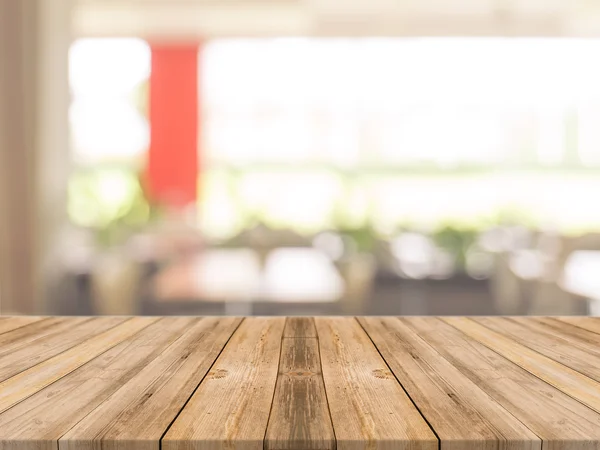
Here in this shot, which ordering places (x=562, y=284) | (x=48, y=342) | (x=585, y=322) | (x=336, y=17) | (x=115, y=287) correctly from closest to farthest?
(x=48, y=342) → (x=585, y=322) → (x=115, y=287) → (x=562, y=284) → (x=336, y=17)

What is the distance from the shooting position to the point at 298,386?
3.32 ft

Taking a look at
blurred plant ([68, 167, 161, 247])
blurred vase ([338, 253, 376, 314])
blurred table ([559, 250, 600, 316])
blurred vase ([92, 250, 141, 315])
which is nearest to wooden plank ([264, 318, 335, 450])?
blurred vase ([338, 253, 376, 314])

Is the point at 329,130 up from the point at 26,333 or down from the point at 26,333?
up

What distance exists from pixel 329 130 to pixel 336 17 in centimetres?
287

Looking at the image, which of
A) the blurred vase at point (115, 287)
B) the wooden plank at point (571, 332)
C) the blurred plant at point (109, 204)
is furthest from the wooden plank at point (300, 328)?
the blurred plant at point (109, 204)

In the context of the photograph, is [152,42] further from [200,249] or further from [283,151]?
[200,249]

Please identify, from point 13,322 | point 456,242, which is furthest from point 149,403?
point 456,242

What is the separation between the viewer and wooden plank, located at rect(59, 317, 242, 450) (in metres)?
0.81

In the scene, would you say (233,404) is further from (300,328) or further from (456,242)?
(456,242)

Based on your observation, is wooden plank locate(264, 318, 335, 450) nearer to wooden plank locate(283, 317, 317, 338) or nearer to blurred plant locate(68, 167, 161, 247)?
wooden plank locate(283, 317, 317, 338)

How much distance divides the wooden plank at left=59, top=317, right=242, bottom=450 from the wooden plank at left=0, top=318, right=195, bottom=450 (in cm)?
1

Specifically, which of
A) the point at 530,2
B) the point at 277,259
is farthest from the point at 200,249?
the point at 530,2

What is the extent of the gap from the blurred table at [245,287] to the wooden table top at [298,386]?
7.43 ft

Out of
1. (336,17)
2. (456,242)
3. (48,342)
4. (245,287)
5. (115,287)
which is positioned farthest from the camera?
(336,17)
